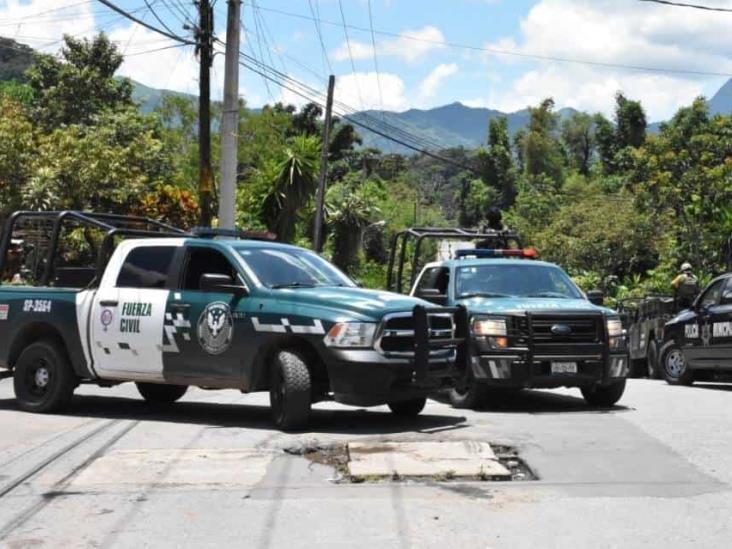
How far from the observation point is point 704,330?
16688 mm

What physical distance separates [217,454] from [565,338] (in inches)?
189

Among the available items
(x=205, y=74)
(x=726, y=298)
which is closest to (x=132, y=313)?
(x=726, y=298)

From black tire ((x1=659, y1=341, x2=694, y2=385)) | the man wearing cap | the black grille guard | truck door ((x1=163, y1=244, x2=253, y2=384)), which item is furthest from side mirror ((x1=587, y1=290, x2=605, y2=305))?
the man wearing cap

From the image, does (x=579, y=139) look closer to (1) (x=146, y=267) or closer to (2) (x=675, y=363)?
(2) (x=675, y=363)

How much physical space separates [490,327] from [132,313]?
3.91 m

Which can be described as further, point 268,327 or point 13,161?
point 13,161

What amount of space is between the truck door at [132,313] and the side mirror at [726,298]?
9246 millimetres

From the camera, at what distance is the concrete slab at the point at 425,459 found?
7.75 m

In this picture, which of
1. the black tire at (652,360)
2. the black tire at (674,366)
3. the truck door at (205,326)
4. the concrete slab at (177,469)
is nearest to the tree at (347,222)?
the black tire at (652,360)

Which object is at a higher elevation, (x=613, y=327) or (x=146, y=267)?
(x=146, y=267)

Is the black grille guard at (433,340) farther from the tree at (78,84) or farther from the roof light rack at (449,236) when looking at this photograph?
the tree at (78,84)

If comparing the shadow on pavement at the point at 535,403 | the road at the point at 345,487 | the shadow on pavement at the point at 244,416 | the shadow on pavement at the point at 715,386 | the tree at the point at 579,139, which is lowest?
the road at the point at 345,487

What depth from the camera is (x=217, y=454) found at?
8602mm

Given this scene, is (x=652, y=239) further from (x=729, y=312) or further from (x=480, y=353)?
(x=480, y=353)
